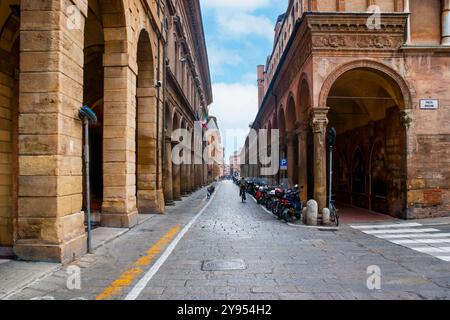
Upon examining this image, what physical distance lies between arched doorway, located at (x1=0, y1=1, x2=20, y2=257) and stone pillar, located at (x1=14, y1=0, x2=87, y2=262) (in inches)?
82.9

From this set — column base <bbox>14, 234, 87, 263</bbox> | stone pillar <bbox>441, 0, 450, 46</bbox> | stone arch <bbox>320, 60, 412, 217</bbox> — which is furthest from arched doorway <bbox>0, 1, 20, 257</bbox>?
stone pillar <bbox>441, 0, 450, 46</bbox>

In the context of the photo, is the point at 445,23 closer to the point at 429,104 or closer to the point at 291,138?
the point at 429,104

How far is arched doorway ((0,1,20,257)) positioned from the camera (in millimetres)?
8188

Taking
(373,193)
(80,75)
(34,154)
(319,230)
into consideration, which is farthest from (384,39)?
(34,154)

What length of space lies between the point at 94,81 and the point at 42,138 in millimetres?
11666

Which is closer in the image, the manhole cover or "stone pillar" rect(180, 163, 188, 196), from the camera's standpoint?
the manhole cover

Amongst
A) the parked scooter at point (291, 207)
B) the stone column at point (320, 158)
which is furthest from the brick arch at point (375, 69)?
the parked scooter at point (291, 207)

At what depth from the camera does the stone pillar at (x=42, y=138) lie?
6.27 meters

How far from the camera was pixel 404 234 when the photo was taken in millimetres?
10109

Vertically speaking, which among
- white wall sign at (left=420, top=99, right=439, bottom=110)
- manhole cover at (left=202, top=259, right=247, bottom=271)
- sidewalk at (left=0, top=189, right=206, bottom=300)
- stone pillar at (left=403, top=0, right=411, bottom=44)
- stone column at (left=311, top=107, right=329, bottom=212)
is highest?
stone pillar at (left=403, top=0, right=411, bottom=44)

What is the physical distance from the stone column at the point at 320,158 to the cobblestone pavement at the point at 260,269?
3026 mm

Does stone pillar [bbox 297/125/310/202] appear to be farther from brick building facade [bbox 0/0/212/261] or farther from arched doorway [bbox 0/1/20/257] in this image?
arched doorway [bbox 0/1/20/257]

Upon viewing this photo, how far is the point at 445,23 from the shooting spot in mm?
13703
